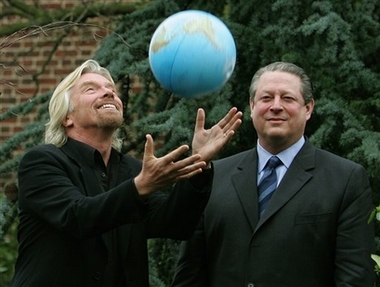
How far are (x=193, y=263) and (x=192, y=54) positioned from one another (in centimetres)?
101

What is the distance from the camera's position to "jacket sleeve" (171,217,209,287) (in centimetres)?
504

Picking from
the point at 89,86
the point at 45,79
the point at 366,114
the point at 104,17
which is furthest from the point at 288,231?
the point at 45,79

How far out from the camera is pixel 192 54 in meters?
4.64

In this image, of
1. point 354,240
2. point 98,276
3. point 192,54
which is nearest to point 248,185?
point 354,240

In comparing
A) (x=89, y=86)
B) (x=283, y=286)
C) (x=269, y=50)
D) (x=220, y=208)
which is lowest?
(x=283, y=286)

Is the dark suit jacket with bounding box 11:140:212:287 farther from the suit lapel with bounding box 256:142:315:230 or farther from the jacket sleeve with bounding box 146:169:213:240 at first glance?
the suit lapel with bounding box 256:142:315:230

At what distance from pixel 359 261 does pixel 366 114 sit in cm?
192

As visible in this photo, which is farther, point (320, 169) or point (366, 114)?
point (366, 114)

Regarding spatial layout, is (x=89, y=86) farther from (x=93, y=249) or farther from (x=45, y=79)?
(x=45, y=79)

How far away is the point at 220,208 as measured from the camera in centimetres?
500

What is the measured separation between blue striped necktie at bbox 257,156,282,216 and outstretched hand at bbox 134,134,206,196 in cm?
58

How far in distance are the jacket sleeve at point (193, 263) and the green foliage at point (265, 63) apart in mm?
1125

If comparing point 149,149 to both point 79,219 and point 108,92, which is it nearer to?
point 79,219

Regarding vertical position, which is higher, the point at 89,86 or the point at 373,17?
the point at 373,17
